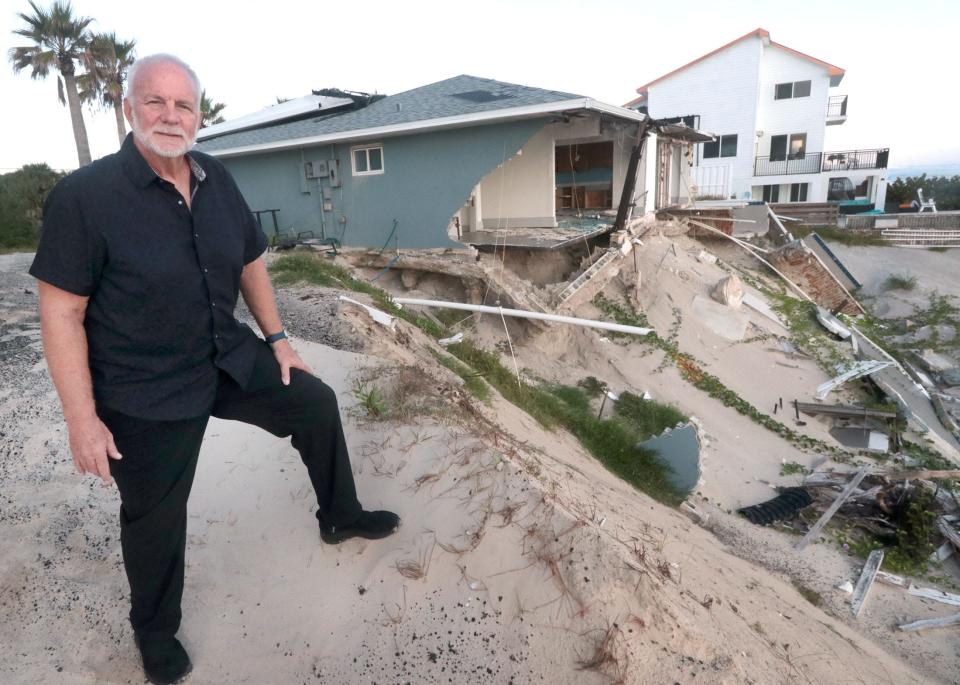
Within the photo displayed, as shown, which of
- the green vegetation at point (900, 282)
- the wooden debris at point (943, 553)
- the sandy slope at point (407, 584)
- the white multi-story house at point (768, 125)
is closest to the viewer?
the sandy slope at point (407, 584)

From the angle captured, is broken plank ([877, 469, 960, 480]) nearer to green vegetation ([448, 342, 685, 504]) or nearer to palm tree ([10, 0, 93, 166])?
green vegetation ([448, 342, 685, 504])

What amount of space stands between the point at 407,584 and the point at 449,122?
9.38 meters

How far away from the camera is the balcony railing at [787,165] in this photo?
96.1 feet

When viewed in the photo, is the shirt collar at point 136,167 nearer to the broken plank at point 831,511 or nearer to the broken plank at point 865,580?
the broken plank at point 865,580

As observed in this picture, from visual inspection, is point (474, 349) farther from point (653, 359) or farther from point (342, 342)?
point (653, 359)

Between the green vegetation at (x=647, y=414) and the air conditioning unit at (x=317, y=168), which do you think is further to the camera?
the air conditioning unit at (x=317, y=168)

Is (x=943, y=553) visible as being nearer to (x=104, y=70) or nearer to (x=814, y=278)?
(x=814, y=278)

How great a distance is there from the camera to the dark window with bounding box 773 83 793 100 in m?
29.7

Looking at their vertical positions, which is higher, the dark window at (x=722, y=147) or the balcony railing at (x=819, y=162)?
the dark window at (x=722, y=147)

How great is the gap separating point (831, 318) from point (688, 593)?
47.2 ft

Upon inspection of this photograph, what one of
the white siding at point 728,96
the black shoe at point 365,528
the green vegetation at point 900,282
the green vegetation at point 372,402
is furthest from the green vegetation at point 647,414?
the white siding at point 728,96

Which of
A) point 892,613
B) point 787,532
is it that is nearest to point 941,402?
point 787,532

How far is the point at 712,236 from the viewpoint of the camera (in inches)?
736

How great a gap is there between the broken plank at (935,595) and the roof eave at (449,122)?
26.0 feet
